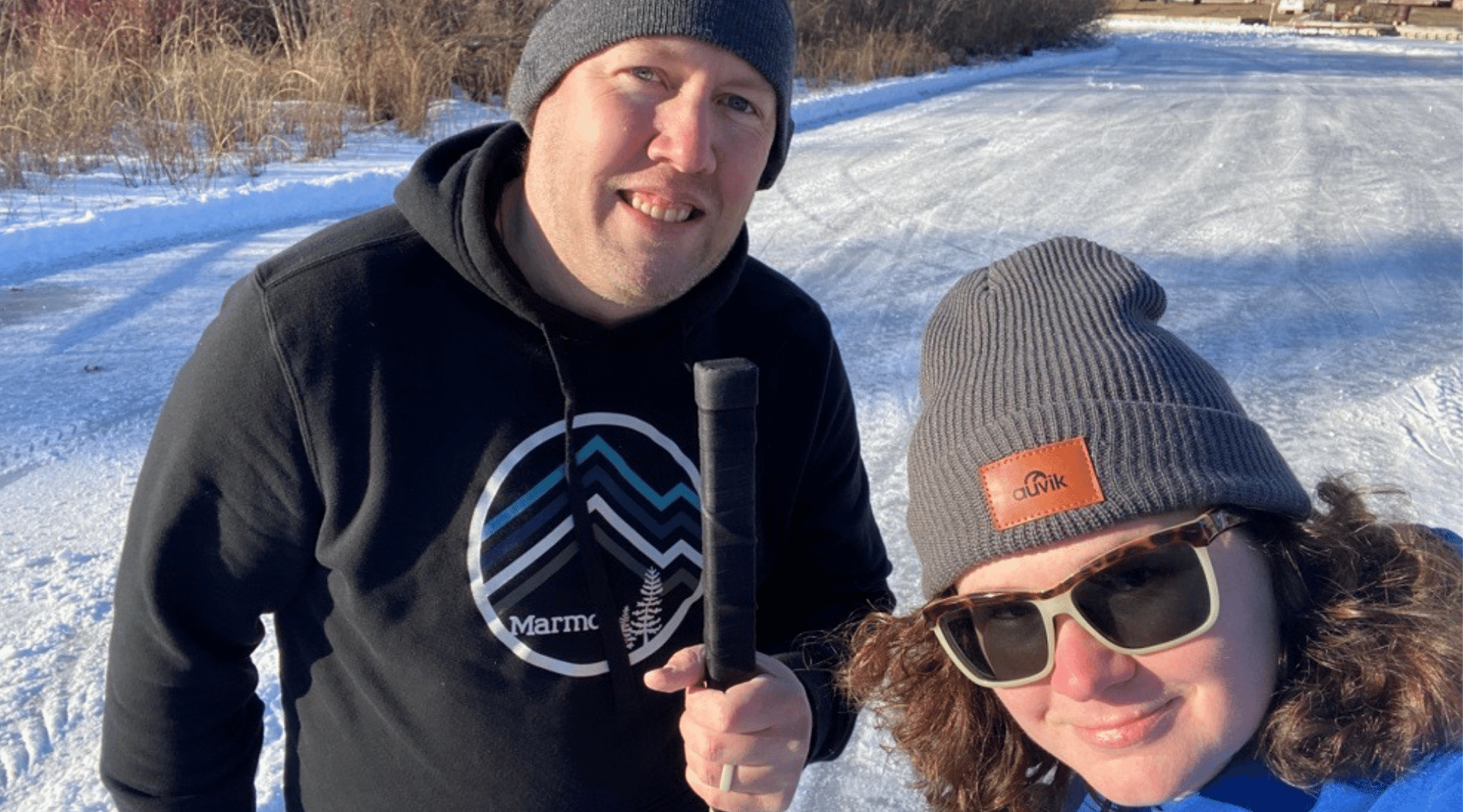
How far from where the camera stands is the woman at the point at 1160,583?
133 centimetres

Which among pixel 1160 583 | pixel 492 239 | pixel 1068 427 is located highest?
pixel 492 239

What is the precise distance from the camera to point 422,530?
156 centimetres

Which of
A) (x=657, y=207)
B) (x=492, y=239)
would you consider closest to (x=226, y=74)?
(x=492, y=239)

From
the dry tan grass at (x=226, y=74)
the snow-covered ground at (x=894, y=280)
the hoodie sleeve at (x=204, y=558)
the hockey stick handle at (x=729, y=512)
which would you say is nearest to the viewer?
the hockey stick handle at (x=729, y=512)

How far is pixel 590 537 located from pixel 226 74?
9.14 meters

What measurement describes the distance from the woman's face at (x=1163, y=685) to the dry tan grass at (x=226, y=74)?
5906mm

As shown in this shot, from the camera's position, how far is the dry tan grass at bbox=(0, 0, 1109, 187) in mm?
8391

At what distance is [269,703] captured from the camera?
2809 millimetres

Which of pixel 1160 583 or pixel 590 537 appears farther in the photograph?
pixel 590 537

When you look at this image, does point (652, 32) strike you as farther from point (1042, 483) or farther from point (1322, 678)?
point (1322, 678)

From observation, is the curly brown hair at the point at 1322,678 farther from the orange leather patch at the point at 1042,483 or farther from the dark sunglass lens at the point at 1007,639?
the orange leather patch at the point at 1042,483

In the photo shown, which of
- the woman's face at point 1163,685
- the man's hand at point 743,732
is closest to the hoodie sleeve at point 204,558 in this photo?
the man's hand at point 743,732

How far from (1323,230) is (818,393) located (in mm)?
6446

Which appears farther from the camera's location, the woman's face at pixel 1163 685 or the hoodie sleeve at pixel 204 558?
the hoodie sleeve at pixel 204 558
